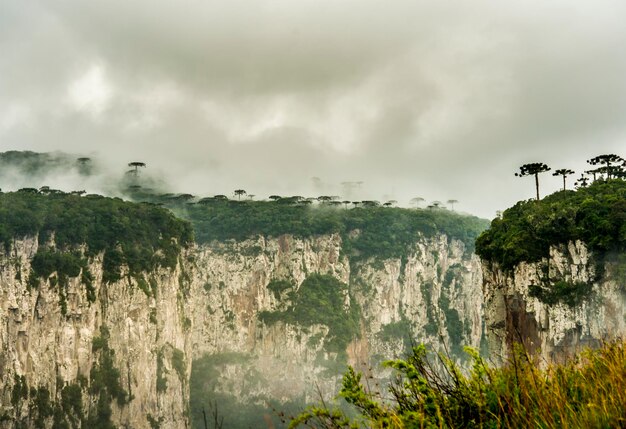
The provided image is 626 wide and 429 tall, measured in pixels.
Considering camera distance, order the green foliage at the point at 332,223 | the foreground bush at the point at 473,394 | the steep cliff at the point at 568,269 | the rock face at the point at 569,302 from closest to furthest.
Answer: the foreground bush at the point at 473,394, the rock face at the point at 569,302, the steep cliff at the point at 568,269, the green foliage at the point at 332,223

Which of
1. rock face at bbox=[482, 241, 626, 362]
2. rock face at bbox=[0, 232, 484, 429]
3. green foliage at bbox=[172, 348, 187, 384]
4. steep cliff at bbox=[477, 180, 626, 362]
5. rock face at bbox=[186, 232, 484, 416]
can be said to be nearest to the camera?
rock face at bbox=[482, 241, 626, 362]

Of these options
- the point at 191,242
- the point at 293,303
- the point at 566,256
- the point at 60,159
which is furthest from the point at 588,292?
the point at 60,159

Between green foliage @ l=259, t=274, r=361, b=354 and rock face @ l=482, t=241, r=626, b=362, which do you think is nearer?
rock face @ l=482, t=241, r=626, b=362

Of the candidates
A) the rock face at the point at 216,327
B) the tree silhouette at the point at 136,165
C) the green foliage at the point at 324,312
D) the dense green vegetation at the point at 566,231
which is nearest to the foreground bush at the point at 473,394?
the rock face at the point at 216,327

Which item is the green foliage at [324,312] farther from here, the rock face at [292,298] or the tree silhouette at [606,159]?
the tree silhouette at [606,159]

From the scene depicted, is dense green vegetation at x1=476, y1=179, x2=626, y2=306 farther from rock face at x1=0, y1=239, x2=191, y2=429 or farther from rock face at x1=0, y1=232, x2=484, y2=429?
rock face at x1=0, y1=239, x2=191, y2=429

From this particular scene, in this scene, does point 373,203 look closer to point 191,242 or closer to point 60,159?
point 191,242

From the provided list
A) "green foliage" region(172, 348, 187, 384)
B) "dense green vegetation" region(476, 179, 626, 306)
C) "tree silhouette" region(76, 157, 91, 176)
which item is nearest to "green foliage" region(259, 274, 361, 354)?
"green foliage" region(172, 348, 187, 384)
